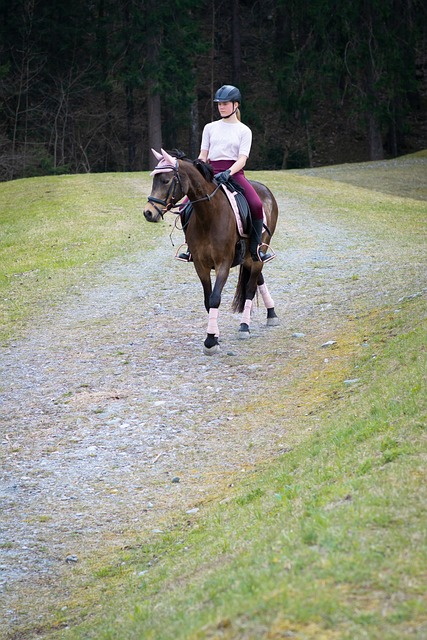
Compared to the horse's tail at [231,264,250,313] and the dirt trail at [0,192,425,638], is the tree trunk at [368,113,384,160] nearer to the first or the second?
the dirt trail at [0,192,425,638]

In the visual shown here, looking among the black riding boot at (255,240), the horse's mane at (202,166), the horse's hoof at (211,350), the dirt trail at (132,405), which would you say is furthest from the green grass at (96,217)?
the horse's mane at (202,166)

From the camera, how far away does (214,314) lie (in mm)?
11016

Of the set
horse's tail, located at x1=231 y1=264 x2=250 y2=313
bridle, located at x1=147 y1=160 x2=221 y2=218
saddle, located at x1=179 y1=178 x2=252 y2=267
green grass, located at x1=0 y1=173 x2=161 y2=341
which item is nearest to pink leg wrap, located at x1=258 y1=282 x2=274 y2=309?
horse's tail, located at x1=231 y1=264 x2=250 y2=313

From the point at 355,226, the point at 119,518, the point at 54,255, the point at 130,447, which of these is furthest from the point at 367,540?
the point at 355,226

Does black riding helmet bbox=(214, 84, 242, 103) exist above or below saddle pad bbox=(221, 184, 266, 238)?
above

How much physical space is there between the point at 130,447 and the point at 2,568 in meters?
2.32

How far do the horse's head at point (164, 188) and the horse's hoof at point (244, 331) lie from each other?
2.37 metres

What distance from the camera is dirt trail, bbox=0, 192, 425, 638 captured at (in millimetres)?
6910

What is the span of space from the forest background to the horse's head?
32045mm

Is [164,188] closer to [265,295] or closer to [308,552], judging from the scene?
[265,295]

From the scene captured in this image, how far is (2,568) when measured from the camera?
6.40 m

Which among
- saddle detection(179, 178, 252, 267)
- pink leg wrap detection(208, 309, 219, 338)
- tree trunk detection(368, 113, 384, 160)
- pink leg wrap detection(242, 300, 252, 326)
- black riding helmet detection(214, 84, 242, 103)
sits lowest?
tree trunk detection(368, 113, 384, 160)

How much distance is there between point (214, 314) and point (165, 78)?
1299 inches

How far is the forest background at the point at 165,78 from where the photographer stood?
42125 millimetres
